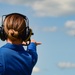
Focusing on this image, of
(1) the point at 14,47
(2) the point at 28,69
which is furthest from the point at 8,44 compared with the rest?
(2) the point at 28,69

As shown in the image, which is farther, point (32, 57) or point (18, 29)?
point (32, 57)

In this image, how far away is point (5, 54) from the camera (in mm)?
9008

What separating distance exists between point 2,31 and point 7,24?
0.27m

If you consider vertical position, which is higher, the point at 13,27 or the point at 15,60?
the point at 13,27

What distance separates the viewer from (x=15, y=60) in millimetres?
9203

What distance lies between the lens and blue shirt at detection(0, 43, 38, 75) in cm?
896

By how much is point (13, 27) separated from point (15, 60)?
2.55ft

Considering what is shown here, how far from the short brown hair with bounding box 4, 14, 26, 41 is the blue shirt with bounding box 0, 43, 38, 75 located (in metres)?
0.23

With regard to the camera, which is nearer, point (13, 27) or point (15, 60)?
point (13, 27)

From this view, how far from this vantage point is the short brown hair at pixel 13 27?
9.05 meters

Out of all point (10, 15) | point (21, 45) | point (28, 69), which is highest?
point (10, 15)

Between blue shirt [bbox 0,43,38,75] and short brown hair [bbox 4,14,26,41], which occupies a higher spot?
short brown hair [bbox 4,14,26,41]

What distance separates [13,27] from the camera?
9047mm

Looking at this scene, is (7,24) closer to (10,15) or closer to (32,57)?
(10,15)
